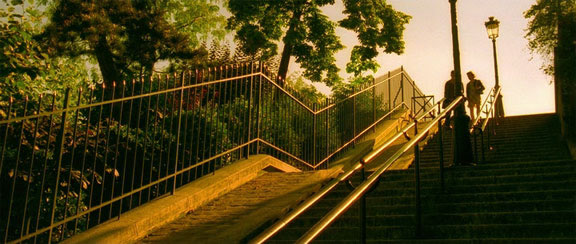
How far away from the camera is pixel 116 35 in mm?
24500

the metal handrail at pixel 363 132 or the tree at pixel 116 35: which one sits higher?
the tree at pixel 116 35

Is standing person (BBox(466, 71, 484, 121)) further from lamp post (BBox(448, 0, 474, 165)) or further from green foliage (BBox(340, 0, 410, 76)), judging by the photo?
green foliage (BBox(340, 0, 410, 76))

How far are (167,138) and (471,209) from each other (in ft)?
18.0

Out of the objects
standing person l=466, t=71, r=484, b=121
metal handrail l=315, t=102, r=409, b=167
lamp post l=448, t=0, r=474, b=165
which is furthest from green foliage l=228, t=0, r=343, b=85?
lamp post l=448, t=0, r=474, b=165

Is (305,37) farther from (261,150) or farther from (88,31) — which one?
(261,150)

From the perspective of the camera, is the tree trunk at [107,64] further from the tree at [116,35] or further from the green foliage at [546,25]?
the green foliage at [546,25]

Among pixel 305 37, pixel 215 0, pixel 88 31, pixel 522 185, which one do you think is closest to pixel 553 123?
pixel 522 185

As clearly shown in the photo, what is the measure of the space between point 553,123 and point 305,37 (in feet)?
40.5

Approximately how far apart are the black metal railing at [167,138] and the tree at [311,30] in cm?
1232

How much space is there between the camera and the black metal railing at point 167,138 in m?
6.33

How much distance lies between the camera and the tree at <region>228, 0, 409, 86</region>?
24.8m

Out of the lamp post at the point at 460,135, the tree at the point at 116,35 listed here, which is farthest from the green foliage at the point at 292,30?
the lamp post at the point at 460,135

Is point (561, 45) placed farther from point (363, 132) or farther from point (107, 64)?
point (107, 64)

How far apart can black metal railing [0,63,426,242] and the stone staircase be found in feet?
5.50
